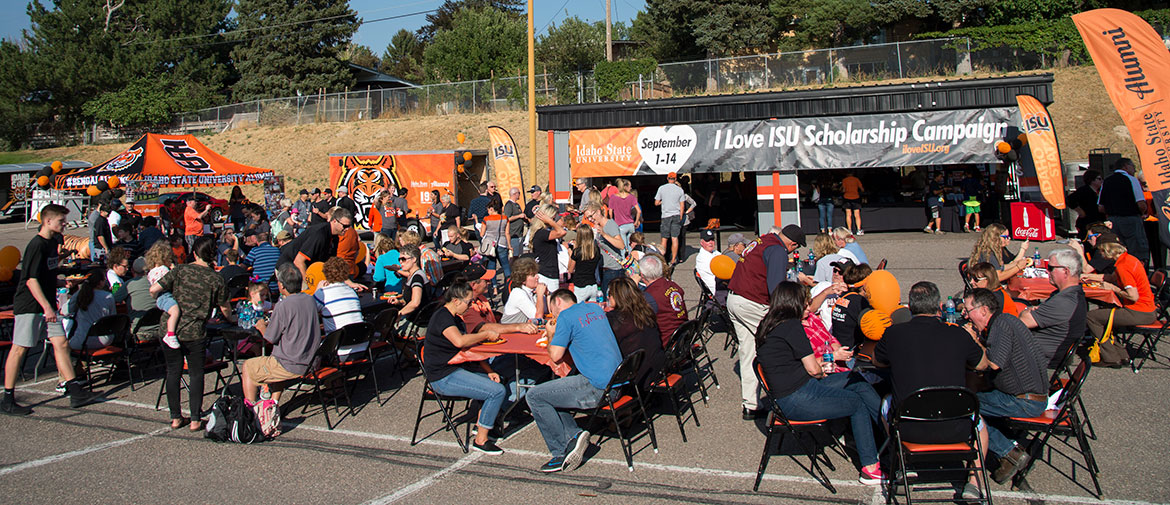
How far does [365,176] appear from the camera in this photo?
2064 cm

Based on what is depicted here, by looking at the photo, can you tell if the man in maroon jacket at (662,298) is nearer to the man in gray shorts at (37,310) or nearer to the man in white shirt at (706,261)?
the man in white shirt at (706,261)

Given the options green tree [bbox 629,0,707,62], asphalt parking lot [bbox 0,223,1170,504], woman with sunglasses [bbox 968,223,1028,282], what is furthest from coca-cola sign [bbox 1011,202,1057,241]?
green tree [bbox 629,0,707,62]

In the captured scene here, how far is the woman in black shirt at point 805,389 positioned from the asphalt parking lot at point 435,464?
0.95 ft

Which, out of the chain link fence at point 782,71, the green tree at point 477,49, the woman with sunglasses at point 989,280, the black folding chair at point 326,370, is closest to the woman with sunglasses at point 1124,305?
the woman with sunglasses at point 989,280

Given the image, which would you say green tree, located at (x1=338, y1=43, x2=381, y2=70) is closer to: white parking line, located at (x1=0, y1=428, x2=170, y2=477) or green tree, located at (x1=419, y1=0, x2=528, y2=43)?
green tree, located at (x1=419, y1=0, x2=528, y2=43)

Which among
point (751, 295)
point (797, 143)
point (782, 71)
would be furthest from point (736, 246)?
point (782, 71)

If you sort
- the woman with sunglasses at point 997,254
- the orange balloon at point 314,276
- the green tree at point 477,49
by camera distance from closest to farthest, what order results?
the woman with sunglasses at point 997,254, the orange balloon at point 314,276, the green tree at point 477,49

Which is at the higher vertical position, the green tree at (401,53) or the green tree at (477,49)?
the green tree at (401,53)

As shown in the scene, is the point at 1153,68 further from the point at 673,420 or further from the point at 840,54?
the point at 840,54

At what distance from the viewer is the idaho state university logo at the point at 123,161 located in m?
16.0

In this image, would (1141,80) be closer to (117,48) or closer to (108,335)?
(108,335)

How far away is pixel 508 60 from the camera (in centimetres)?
4666

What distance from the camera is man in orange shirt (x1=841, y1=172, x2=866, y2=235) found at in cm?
1756

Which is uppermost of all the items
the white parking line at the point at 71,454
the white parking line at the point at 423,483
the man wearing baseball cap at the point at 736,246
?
the man wearing baseball cap at the point at 736,246
